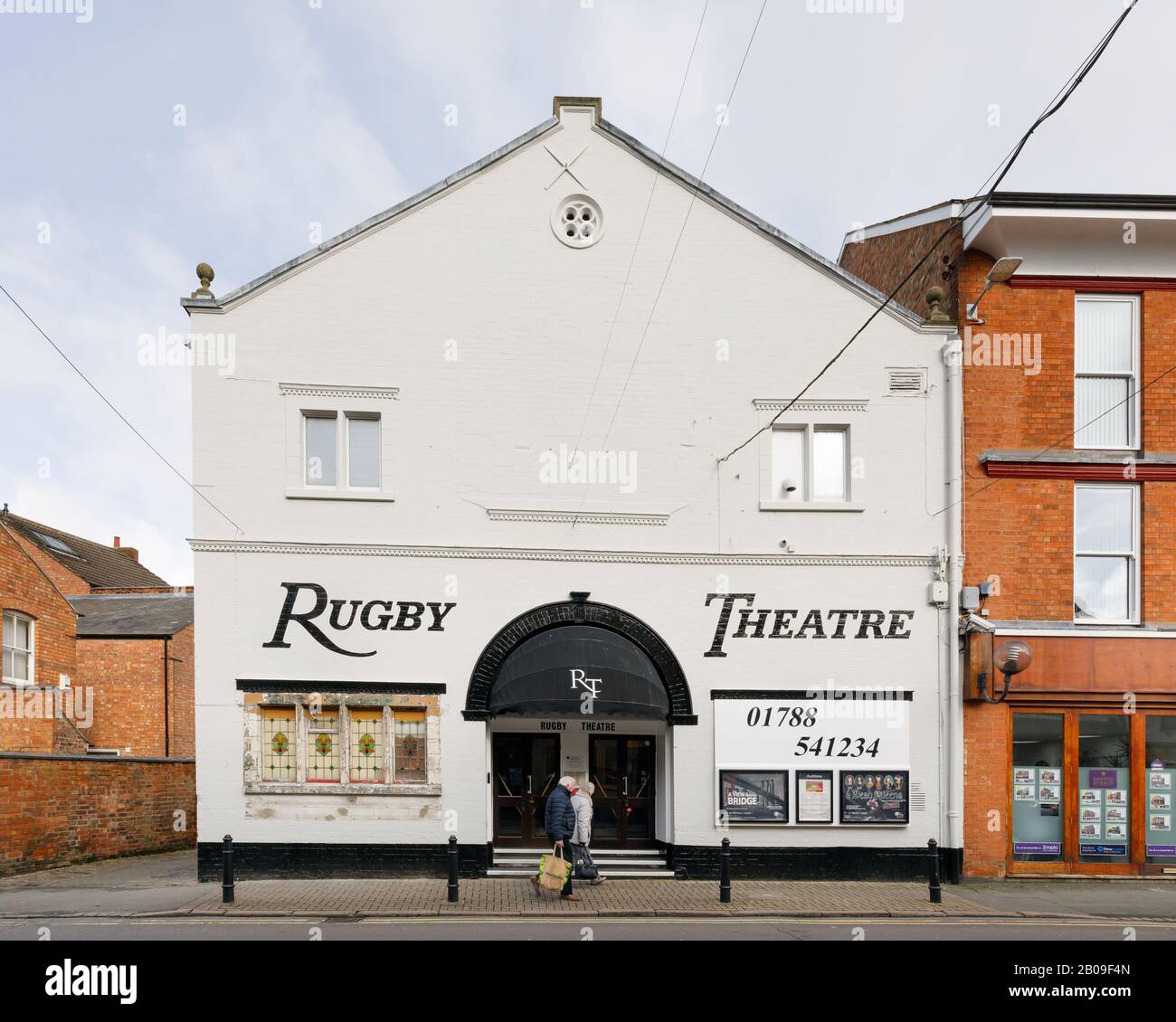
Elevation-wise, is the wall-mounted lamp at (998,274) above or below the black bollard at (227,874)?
above

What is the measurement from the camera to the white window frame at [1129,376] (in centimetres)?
1484

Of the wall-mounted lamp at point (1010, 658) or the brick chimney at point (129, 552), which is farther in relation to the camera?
the brick chimney at point (129, 552)

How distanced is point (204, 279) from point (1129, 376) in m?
15.7

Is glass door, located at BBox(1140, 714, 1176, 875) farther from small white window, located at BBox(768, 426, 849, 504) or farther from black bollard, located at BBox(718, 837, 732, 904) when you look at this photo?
black bollard, located at BBox(718, 837, 732, 904)

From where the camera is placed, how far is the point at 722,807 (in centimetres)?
1397

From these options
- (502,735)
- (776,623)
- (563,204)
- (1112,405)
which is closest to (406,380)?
(563,204)

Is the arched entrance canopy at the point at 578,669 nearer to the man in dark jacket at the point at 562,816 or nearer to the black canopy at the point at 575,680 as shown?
the black canopy at the point at 575,680

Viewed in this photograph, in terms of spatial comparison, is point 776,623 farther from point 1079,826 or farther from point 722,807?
point 1079,826

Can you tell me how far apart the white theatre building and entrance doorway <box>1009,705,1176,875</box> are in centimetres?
150

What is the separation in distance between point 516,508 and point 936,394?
7.41 m

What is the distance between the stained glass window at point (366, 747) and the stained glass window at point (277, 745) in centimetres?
95

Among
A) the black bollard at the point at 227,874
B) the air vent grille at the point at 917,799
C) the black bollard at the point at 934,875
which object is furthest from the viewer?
the air vent grille at the point at 917,799

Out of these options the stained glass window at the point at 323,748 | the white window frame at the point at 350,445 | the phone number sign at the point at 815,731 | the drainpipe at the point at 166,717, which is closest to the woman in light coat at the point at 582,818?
the phone number sign at the point at 815,731

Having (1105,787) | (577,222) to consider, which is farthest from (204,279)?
(1105,787)
